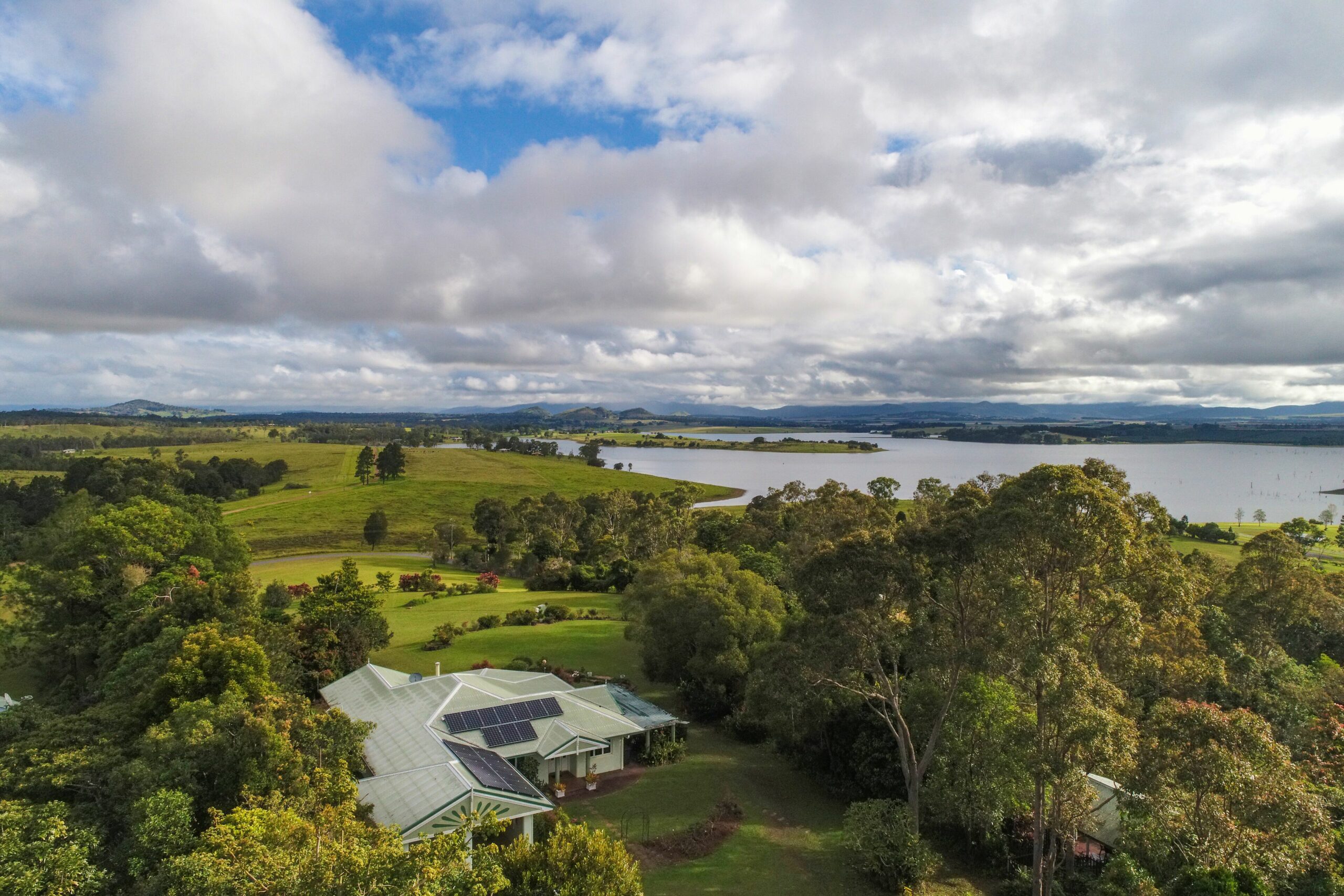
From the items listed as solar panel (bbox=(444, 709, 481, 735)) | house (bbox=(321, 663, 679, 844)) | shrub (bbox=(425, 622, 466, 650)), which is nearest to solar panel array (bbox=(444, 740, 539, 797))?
house (bbox=(321, 663, 679, 844))

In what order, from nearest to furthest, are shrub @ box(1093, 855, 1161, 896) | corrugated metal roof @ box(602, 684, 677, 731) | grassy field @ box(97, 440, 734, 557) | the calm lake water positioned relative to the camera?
shrub @ box(1093, 855, 1161, 896) → corrugated metal roof @ box(602, 684, 677, 731) → grassy field @ box(97, 440, 734, 557) → the calm lake water

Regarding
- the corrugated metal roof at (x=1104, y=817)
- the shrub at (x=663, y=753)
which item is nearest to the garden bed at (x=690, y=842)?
the shrub at (x=663, y=753)

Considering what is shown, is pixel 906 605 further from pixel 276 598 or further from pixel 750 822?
pixel 276 598

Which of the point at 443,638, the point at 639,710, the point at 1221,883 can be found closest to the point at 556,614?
the point at 443,638

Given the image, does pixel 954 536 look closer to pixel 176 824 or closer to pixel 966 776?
pixel 966 776

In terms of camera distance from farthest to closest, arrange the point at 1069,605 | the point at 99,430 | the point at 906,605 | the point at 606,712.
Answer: the point at 99,430 < the point at 606,712 < the point at 906,605 < the point at 1069,605

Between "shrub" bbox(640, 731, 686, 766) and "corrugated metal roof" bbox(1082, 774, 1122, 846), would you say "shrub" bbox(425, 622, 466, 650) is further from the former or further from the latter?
"corrugated metal roof" bbox(1082, 774, 1122, 846)

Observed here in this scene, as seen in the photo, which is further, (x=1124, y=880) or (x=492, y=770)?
(x=492, y=770)
